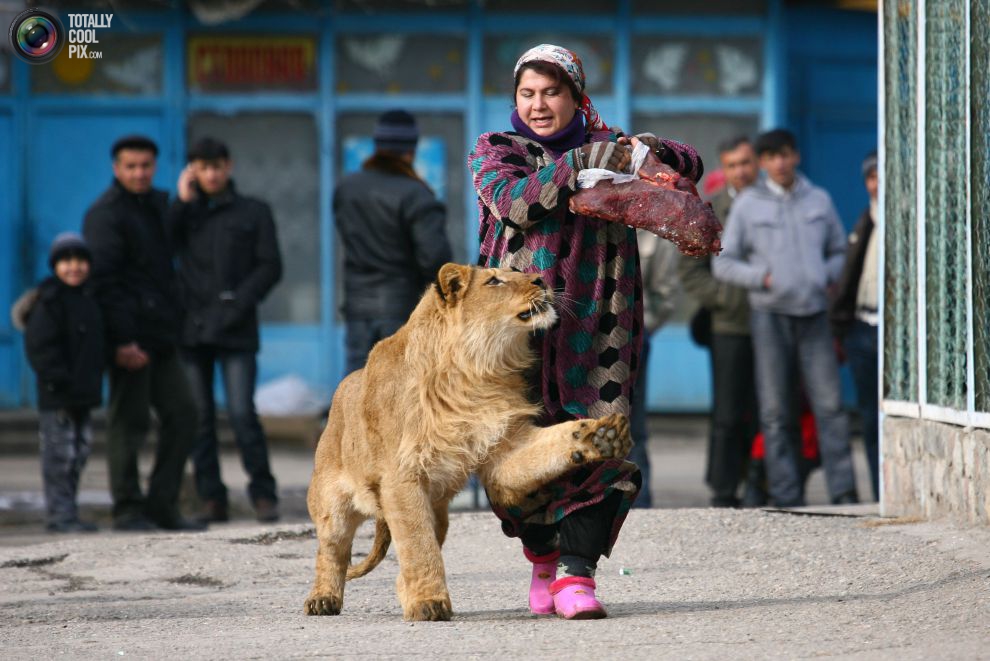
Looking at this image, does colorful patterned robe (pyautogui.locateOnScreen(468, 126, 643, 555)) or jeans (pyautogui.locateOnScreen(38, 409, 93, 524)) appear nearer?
colorful patterned robe (pyautogui.locateOnScreen(468, 126, 643, 555))

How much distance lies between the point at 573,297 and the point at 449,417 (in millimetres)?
543

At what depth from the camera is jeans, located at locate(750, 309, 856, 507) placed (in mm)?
9352

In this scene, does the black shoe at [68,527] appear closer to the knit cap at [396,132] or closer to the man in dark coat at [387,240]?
the man in dark coat at [387,240]

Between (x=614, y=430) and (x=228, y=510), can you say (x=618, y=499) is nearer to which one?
(x=614, y=430)

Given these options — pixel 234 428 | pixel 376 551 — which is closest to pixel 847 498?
pixel 234 428

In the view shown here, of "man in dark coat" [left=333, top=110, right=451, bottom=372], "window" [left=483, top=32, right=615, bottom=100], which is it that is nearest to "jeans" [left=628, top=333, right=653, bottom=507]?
"man in dark coat" [left=333, top=110, right=451, bottom=372]

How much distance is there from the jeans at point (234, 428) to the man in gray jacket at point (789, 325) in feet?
9.35

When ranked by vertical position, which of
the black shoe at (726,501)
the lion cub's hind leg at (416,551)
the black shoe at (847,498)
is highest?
the lion cub's hind leg at (416,551)

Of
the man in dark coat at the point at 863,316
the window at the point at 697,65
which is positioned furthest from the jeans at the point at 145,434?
the window at the point at 697,65

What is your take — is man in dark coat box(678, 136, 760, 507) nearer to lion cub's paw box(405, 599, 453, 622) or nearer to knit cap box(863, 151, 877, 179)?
knit cap box(863, 151, 877, 179)

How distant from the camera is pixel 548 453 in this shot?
16.1 ft

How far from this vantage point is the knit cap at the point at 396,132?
9367mm

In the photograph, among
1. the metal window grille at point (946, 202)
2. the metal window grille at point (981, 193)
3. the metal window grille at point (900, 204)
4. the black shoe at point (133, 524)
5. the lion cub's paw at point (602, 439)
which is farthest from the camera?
the black shoe at point (133, 524)

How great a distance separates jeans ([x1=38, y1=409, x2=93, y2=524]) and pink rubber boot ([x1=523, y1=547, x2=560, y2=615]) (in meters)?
4.44
